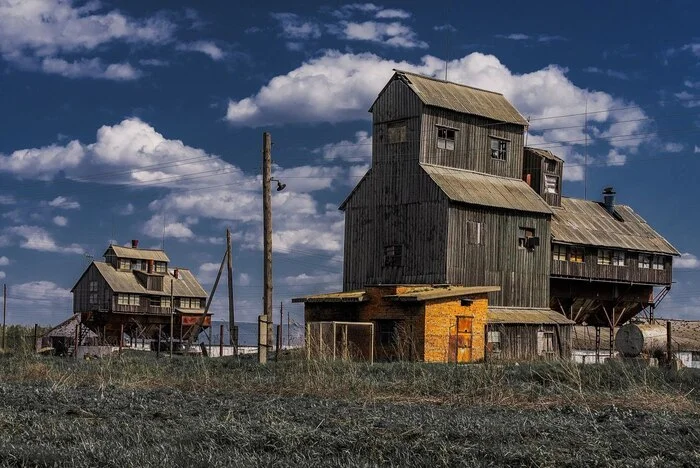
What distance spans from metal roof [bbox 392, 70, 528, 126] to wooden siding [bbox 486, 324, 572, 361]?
1043 cm

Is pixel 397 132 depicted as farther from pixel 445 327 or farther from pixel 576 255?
pixel 576 255

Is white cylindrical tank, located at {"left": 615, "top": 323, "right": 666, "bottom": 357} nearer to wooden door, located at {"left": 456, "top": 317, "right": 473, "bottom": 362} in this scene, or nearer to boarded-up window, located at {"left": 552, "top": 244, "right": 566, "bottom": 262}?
wooden door, located at {"left": 456, "top": 317, "right": 473, "bottom": 362}

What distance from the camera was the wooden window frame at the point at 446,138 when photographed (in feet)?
150

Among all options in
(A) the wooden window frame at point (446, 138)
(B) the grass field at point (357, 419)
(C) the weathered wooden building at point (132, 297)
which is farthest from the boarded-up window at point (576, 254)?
(C) the weathered wooden building at point (132, 297)

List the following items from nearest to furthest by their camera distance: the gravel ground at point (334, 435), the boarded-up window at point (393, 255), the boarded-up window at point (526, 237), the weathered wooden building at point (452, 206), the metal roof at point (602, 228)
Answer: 1. the gravel ground at point (334, 435)
2. the weathered wooden building at point (452, 206)
3. the boarded-up window at point (393, 255)
4. the boarded-up window at point (526, 237)
5. the metal roof at point (602, 228)

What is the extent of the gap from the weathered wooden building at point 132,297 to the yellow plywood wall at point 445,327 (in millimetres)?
40413

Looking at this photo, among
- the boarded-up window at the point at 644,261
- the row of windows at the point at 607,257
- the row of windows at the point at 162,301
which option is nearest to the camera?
the row of windows at the point at 607,257

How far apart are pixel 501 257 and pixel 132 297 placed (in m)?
43.1

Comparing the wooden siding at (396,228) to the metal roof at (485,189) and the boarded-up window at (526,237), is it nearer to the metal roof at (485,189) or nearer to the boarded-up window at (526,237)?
the metal roof at (485,189)

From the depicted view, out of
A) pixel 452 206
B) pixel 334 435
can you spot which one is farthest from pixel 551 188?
pixel 334 435

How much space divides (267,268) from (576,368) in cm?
1728

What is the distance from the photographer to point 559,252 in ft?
167

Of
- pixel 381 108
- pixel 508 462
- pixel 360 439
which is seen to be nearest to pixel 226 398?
pixel 360 439

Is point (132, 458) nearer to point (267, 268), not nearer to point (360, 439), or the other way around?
point (360, 439)
